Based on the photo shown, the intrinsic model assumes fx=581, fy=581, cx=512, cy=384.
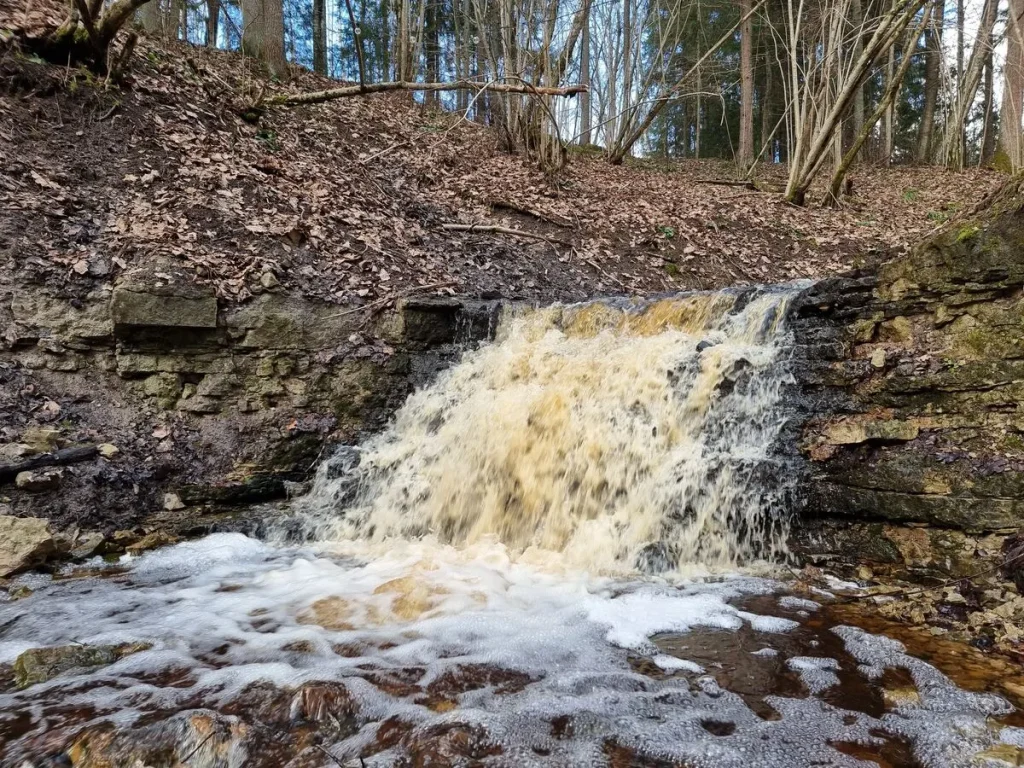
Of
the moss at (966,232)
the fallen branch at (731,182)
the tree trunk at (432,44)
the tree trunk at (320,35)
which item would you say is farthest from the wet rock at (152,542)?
the tree trunk at (432,44)

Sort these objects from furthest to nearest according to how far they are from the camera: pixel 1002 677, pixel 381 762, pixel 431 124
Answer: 1. pixel 431 124
2. pixel 1002 677
3. pixel 381 762

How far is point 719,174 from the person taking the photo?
55.6ft

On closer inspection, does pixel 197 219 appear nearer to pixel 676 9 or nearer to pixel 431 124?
pixel 431 124

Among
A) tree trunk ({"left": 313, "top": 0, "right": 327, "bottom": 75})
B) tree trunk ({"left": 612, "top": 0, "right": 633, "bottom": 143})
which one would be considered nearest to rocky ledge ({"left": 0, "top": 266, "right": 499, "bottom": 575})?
tree trunk ({"left": 612, "top": 0, "right": 633, "bottom": 143})

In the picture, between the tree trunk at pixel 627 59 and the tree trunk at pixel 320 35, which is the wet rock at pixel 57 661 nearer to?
the tree trunk at pixel 627 59

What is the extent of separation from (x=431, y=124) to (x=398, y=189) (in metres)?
4.97

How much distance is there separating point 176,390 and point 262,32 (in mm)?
9341

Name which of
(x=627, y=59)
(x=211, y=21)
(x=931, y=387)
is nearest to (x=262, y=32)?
(x=211, y=21)

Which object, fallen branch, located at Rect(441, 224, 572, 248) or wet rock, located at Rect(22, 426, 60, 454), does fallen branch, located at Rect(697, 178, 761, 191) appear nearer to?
fallen branch, located at Rect(441, 224, 572, 248)

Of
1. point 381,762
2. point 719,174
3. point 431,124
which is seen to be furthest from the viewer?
point 719,174

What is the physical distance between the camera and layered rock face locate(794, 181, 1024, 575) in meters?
3.70

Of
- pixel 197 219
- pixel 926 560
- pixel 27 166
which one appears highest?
Result: pixel 27 166

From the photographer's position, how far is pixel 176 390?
593 cm

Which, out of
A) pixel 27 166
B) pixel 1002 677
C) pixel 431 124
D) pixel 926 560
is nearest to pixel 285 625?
pixel 1002 677
